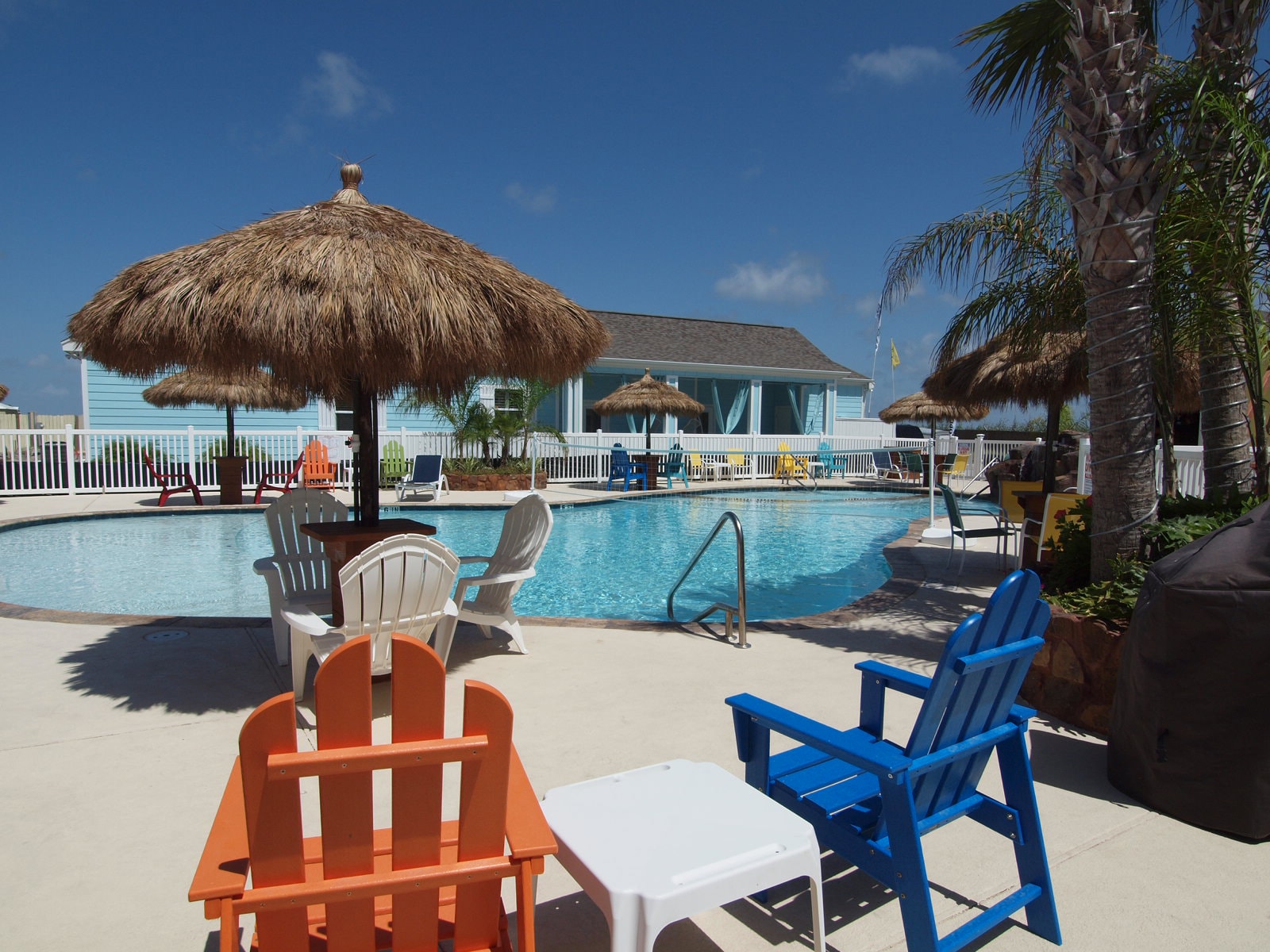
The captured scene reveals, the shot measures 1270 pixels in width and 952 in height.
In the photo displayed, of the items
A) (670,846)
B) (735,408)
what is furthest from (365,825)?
(735,408)

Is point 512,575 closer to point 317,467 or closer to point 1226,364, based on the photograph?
point 1226,364

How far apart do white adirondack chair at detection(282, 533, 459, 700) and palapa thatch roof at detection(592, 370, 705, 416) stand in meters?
15.5

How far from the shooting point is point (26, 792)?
3131mm

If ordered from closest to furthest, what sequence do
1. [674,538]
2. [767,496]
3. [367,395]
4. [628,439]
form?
[367,395]
[674,538]
[767,496]
[628,439]

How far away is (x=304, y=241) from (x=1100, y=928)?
14.9ft

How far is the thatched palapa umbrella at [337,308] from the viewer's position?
160 inches

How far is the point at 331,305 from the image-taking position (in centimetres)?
401

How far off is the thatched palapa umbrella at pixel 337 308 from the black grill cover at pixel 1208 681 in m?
3.40

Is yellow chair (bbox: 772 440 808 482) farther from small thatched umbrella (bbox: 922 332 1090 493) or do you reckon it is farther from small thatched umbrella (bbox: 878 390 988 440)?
small thatched umbrella (bbox: 922 332 1090 493)

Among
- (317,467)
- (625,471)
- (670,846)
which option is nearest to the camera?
(670,846)

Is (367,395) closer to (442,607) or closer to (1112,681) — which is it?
(442,607)

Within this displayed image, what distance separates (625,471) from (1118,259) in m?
14.8

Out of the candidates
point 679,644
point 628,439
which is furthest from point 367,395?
point 628,439

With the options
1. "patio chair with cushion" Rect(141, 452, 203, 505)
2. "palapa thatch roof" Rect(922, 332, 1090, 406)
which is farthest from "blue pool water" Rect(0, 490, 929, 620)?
"palapa thatch roof" Rect(922, 332, 1090, 406)
